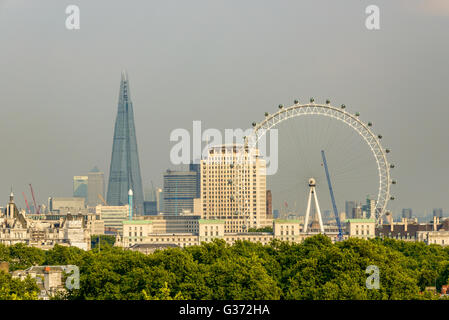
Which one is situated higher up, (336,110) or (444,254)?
(336,110)

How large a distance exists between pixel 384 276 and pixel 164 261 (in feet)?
63.6

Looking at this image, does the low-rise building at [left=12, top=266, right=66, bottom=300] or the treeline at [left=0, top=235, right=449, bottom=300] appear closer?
the treeline at [left=0, top=235, right=449, bottom=300]

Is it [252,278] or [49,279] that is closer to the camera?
[252,278]

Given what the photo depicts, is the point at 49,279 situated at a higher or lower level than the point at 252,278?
lower

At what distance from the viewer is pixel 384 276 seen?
85.4 meters

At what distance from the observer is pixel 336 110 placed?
193125 mm

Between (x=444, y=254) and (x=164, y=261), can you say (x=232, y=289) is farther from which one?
(x=444, y=254)

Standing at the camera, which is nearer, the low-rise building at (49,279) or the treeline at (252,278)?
the treeline at (252,278)

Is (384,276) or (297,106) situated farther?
(297,106)
